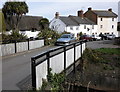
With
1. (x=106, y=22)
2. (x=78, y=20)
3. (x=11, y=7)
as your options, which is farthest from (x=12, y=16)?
(x=106, y=22)

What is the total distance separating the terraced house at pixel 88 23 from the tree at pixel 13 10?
426 inches

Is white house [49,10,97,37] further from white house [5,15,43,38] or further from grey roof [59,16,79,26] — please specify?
white house [5,15,43,38]

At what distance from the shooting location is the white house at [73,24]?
53.6 m

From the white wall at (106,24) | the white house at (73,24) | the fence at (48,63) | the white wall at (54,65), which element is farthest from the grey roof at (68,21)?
the fence at (48,63)

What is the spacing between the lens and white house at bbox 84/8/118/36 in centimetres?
6488

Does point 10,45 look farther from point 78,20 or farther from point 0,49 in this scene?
point 78,20

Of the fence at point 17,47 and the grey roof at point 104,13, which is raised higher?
the grey roof at point 104,13

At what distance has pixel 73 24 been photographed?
5503cm

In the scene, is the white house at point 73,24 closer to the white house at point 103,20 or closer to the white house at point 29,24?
the white house at point 103,20

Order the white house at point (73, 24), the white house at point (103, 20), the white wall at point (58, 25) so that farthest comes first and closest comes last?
the white house at point (103, 20), the white house at point (73, 24), the white wall at point (58, 25)

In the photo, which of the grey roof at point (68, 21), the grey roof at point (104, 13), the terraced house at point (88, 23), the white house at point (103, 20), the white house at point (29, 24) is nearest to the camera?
the white house at point (29, 24)

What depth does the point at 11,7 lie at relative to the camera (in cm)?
4297

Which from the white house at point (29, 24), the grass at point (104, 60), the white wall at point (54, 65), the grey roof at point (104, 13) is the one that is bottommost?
the grass at point (104, 60)

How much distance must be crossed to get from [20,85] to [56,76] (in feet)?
3.94
